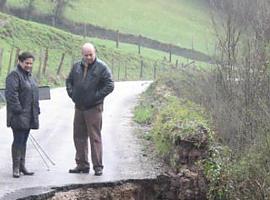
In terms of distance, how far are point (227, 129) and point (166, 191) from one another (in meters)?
2.33

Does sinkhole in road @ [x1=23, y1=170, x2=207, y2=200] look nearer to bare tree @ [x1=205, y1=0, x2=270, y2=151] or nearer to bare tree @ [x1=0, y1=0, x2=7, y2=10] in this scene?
bare tree @ [x1=205, y1=0, x2=270, y2=151]

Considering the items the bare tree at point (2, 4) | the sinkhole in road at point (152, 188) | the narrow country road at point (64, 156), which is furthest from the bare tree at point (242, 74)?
the bare tree at point (2, 4)

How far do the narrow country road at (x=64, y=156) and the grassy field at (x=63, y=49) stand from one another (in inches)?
613

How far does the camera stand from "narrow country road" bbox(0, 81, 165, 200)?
10.6 metres

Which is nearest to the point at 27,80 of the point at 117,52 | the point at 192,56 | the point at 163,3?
the point at 117,52

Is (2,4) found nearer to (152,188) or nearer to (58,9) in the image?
(58,9)

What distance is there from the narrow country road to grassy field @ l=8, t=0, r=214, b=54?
37.9 meters

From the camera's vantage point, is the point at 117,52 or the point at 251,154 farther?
the point at 117,52

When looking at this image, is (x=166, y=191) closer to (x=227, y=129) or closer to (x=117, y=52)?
(x=227, y=129)

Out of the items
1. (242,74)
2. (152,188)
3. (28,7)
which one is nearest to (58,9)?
(28,7)

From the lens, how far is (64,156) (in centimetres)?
1298

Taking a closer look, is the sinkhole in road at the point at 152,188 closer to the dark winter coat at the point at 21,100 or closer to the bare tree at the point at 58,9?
the dark winter coat at the point at 21,100

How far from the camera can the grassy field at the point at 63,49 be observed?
39.1 metres

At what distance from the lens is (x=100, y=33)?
188ft
